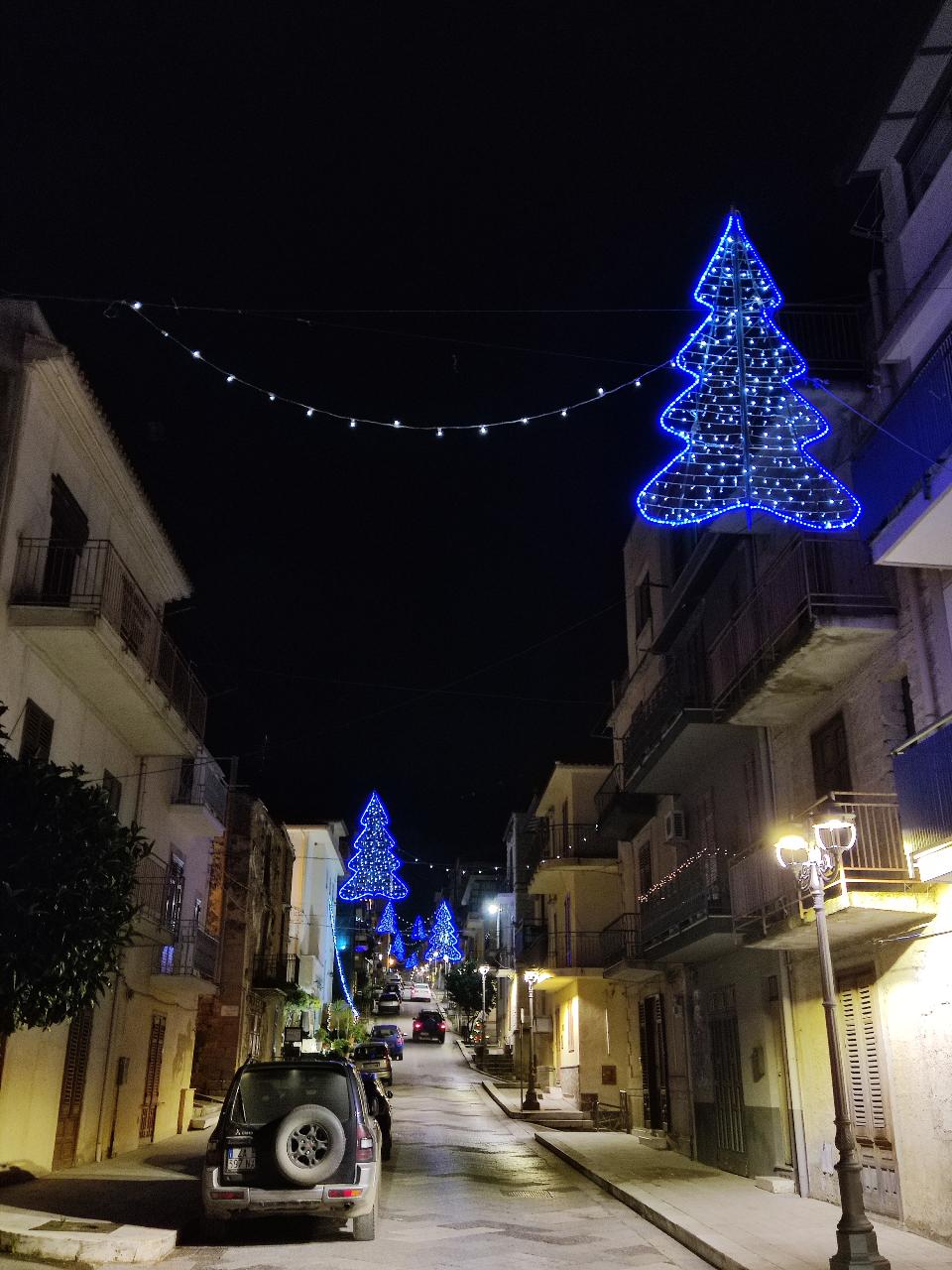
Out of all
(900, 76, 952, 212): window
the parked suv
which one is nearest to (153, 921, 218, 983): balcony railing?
the parked suv

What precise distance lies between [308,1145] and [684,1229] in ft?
12.9

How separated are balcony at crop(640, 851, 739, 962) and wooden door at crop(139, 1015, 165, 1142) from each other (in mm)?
9865

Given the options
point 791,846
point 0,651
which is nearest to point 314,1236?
point 791,846

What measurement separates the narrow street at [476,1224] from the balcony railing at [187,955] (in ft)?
16.8

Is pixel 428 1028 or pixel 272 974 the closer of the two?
pixel 272 974

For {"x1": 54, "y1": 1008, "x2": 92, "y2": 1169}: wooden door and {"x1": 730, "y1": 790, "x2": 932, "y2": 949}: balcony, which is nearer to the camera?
{"x1": 730, "y1": 790, "x2": 932, "y2": 949}: balcony

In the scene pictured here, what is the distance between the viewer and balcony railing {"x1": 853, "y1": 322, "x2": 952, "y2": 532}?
1093 cm

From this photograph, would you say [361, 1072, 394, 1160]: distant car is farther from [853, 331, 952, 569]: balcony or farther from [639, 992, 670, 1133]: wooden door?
[853, 331, 952, 569]: balcony

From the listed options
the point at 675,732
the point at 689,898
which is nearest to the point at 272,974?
the point at 689,898

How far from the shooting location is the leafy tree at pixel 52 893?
31.1 ft

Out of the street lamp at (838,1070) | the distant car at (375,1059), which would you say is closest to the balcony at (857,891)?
the street lamp at (838,1070)

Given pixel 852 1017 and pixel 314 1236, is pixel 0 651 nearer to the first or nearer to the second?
pixel 314 1236

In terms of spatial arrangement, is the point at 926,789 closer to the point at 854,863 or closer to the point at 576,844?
the point at 854,863

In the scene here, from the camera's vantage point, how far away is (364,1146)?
10039 millimetres
